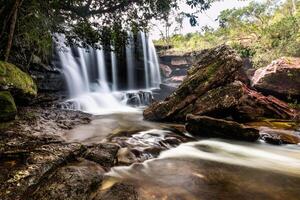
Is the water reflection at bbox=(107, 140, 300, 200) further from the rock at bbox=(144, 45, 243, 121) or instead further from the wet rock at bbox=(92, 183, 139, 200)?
the rock at bbox=(144, 45, 243, 121)

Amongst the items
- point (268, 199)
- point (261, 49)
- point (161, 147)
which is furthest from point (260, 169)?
point (261, 49)

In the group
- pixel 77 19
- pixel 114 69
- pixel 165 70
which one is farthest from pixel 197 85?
pixel 165 70

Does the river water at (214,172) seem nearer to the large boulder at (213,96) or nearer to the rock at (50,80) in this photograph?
the large boulder at (213,96)

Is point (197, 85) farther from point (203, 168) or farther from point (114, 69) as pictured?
point (114, 69)

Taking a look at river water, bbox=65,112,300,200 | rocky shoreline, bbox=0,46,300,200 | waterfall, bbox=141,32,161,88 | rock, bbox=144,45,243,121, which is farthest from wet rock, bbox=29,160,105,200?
waterfall, bbox=141,32,161,88

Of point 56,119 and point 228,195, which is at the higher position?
point 56,119

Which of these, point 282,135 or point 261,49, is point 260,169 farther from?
point 261,49

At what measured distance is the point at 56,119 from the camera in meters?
7.73

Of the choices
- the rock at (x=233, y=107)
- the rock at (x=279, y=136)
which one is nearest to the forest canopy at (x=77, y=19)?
the rock at (x=233, y=107)

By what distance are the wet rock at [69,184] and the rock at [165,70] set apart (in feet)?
68.1

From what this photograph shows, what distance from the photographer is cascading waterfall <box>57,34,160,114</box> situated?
1200cm

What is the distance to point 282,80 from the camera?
1190 cm

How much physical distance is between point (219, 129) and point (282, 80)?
22.0 feet

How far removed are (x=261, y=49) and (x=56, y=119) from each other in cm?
1532
